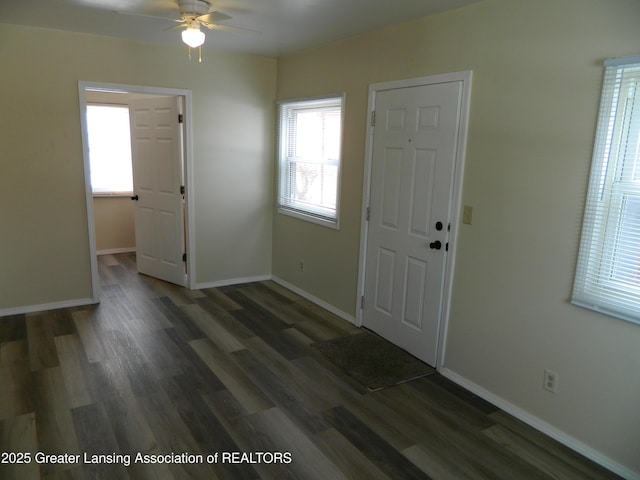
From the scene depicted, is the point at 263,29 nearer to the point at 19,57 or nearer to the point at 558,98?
the point at 19,57

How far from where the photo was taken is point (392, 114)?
3.44 m

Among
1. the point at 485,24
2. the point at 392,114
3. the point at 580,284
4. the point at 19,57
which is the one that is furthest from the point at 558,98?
the point at 19,57

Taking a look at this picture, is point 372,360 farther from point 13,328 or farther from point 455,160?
point 13,328

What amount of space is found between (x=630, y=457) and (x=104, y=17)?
14.3ft

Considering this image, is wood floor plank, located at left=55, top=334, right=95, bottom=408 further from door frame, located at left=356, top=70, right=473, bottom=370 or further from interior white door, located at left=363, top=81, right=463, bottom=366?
door frame, located at left=356, top=70, right=473, bottom=370

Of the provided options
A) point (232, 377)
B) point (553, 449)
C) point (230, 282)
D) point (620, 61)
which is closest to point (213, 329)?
point (232, 377)

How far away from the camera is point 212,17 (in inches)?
128

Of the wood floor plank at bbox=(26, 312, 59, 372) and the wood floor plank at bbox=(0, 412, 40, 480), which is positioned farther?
the wood floor plank at bbox=(26, 312, 59, 372)

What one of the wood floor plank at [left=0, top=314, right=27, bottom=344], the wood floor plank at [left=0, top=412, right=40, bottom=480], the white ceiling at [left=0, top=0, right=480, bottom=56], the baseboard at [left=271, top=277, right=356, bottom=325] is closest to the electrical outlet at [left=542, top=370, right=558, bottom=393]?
the baseboard at [left=271, top=277, right=356, bottom=325]

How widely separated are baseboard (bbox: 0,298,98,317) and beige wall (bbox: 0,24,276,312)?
3 centimetres

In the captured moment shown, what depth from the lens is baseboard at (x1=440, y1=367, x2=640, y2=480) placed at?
226 cm

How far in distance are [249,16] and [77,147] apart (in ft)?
6.63

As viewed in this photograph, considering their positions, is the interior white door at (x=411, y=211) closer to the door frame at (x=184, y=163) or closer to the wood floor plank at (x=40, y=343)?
the door frame at (x=184, y=163)

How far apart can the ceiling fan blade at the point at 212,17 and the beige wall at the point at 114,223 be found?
139 inches
